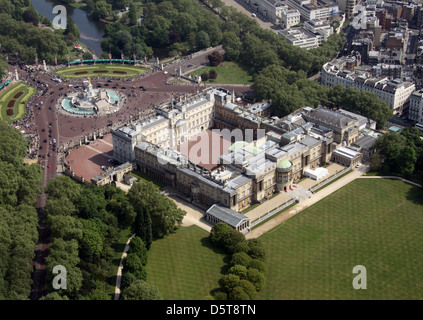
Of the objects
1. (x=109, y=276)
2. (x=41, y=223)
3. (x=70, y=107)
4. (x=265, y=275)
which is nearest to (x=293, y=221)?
(x=265, y=275)

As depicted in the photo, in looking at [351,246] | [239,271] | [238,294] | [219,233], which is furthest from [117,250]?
[351,246]

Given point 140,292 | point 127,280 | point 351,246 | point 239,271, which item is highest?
point 140,292

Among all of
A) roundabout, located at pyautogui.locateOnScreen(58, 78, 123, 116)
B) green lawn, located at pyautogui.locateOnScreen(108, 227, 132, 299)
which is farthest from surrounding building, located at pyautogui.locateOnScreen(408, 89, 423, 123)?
green lawn, located at pyautogui.locateOnScreen(108, 227, 132, 299)

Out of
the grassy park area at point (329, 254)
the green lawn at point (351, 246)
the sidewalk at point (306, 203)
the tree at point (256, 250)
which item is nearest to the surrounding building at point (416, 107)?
the sidewalk at point (306, 203)

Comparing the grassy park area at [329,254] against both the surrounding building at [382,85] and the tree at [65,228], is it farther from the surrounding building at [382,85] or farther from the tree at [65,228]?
the surrounding building at [382,85]

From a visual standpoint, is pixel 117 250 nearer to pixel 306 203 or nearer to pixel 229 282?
Result: pixel 229 282

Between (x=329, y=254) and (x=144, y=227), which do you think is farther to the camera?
(x=329, y=254)
